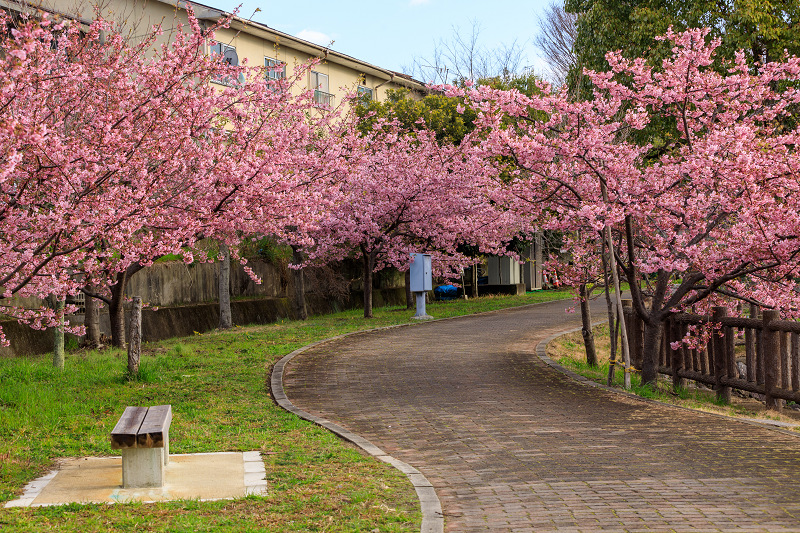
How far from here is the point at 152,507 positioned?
6102 millimetres

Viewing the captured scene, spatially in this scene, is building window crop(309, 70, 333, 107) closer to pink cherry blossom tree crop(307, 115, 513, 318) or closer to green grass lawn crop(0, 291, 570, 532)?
pink cherry blossom tree crop(307, 115, 513, 318)

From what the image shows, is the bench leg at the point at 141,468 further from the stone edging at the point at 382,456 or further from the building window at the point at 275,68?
the building window at the point at 275,68

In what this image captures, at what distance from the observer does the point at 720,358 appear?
1178 centimetres

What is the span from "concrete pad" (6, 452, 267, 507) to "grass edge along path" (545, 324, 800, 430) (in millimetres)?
5770

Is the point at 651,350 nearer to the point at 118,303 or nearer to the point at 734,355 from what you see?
the point at 734,355

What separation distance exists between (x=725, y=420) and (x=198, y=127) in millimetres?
8477

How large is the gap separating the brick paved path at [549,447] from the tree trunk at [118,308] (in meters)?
3.39

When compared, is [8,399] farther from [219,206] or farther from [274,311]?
[274,311]

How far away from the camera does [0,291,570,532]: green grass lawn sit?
5801 mm

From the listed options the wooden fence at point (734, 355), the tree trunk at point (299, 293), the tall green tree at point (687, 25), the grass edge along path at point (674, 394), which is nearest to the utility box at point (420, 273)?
the tree trunk at point (299, 293)

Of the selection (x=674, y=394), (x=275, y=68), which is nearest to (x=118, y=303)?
(x=275, y=68)

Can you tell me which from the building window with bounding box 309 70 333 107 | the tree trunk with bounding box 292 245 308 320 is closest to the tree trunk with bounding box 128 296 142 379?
the tree trunk with bounding box 292 245 308 320

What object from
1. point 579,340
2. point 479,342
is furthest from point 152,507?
point 579,340

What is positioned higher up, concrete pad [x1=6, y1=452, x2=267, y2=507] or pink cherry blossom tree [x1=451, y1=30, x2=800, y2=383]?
pink cherry blossom tree [x1=451, y1=30, x2=800, y2=383]
